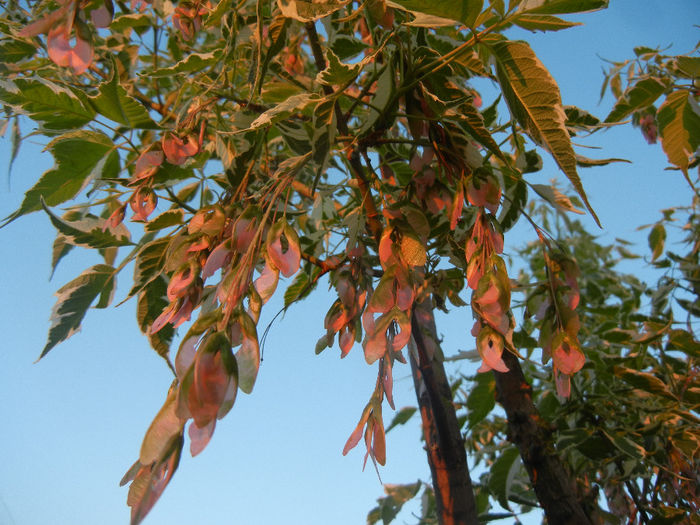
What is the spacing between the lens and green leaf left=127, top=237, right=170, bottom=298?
0.54 metres

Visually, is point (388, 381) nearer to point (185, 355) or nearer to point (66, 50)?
point (185, 355)

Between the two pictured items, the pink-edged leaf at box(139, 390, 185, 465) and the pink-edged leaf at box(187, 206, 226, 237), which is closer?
the pink-edged leaf at box(139, 390, 185, 465)

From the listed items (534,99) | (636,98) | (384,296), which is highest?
(636,98)

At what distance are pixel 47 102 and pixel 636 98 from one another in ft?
2.55

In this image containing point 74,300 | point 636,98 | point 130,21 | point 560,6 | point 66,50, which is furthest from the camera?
point 130,21

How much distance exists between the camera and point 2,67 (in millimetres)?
634

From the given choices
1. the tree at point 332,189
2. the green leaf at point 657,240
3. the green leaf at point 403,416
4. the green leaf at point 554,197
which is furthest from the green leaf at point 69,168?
the green leaf at point 657,240

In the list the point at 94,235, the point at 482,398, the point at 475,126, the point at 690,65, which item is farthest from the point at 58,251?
the point at 690,65

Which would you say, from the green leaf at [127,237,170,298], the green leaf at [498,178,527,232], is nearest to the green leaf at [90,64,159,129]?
the green leaf at [127,237,170,298]

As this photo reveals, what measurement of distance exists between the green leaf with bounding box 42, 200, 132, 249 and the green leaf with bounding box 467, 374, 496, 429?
652 millimetres

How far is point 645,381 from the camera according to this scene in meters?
0.76

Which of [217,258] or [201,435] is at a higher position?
[217,258]

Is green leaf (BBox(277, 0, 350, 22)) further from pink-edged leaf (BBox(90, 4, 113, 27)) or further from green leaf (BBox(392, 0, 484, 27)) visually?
pink-edged leaf (BBox(90, 4, 113, 27))

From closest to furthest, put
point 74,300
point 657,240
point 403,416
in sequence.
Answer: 1. point 74,300
2. point 403,416
3. point 657,240
